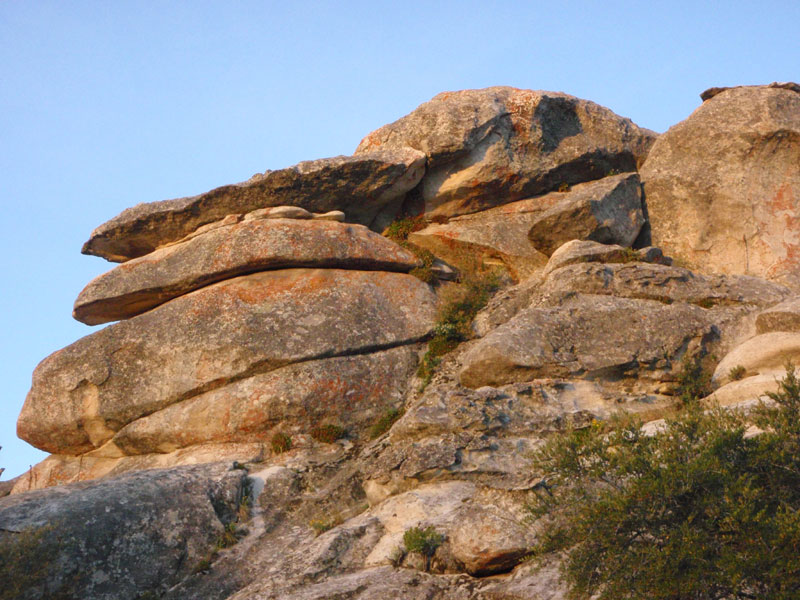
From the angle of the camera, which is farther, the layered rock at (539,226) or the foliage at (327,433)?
the layered rock at (539,226)

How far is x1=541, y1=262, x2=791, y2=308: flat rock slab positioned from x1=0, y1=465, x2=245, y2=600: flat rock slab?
366 inches

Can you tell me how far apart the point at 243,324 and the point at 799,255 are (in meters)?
15.0

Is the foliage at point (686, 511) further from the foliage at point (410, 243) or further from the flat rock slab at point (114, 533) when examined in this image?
the foliage at point (410, 243)

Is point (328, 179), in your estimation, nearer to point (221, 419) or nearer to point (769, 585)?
point (221, 419)

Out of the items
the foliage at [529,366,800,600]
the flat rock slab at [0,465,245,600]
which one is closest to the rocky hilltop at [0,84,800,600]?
the flat rock slab at [0,465,245,600]

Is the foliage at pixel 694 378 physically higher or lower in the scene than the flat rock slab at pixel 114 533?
lower

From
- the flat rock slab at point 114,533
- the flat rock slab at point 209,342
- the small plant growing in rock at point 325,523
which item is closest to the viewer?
the flat rock slab at point 114,533

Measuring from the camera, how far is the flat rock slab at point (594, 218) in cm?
2173

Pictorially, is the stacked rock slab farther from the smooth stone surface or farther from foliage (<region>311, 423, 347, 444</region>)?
the smooth stone surface

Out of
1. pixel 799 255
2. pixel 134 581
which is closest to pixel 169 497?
pixel 134 581

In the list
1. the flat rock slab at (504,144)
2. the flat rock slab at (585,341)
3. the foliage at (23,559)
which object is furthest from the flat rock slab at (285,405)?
the flat rock slab at (504,144)

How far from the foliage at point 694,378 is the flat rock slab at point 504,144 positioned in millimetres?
9424

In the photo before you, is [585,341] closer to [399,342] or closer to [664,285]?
[664,285]

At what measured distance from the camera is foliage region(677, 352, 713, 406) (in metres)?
15.8
